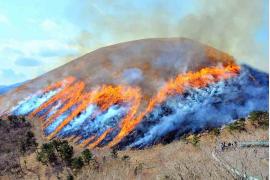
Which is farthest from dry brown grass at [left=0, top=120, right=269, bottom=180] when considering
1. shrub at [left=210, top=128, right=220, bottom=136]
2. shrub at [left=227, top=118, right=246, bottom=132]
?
shrub at [left=227, top=118, right=246, bottom=132]

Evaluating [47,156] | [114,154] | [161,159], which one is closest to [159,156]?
[161,159]

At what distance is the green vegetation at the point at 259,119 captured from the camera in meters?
43.7

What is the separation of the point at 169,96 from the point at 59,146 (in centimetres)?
1650

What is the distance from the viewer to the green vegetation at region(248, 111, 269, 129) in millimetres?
43656

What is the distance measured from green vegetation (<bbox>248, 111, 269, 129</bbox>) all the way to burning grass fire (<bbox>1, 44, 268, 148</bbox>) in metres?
4.00

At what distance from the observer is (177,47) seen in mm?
65312

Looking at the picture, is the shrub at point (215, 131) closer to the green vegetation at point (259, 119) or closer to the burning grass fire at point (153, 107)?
the burning grass fire at point (153, 107)

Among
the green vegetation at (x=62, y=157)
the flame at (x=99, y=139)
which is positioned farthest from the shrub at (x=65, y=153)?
the flame at (x=99, y=139)

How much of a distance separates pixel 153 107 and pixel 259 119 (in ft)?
44.7

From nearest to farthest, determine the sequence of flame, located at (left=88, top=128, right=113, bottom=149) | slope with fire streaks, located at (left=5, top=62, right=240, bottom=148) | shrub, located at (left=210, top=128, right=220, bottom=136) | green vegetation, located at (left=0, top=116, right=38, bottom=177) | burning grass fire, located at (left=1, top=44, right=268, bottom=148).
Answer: green vegetation, located at (left=0, top=116, right=38, bottom=177), shrub, located at (left=210, top=128, right=220, bottom=136), flame, located at (left=88, top=128, right=113, bottom=149), burning grass fire, located at (left=1, top=44, right=268, bottom=148), slope with fire streaks, located at (left=5, top=62, right=240, bottom=148)

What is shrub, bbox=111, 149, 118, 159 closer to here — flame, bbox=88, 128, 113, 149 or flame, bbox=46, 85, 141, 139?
flame, bbox=88, 128, 113, 149

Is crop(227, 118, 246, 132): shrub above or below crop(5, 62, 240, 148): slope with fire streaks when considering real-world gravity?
below

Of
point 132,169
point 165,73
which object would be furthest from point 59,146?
point 165,73

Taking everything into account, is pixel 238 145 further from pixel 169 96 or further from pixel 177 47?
pixel 177 47
